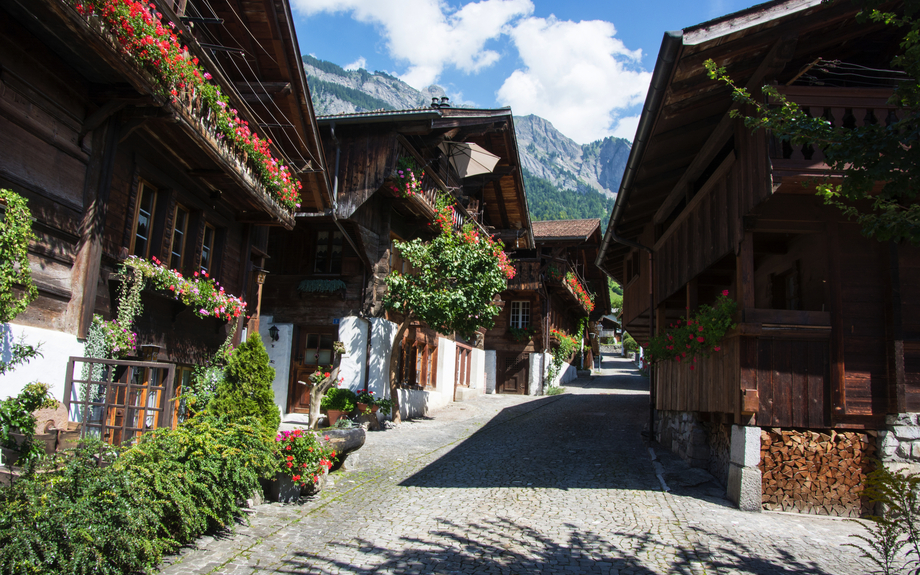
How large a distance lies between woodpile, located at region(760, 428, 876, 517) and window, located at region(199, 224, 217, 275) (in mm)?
8824

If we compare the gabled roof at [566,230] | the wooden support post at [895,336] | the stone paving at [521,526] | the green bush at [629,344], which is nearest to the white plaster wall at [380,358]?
the stone paving at [521,526]

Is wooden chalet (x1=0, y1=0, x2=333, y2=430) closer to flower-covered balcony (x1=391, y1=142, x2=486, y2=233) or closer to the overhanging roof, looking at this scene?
flower-covered balcony (x1=391, y1=142, x2=486, y2=233)

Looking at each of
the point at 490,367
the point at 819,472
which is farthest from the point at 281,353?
the point at 490,367

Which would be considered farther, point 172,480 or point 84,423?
point 84,423

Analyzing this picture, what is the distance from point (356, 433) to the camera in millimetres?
9375

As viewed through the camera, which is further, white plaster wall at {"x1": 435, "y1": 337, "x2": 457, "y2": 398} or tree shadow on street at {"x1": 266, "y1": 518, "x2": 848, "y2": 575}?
white plaster wall at {"x1": 435, "y1": 337, "x2": 457, "y2": 398}

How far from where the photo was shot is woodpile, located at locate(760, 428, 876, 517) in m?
7.75

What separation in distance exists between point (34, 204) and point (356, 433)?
512 cm

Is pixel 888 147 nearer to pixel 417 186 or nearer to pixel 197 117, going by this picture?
pixel 197 117

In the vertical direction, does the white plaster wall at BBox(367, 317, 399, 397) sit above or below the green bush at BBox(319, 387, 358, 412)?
above

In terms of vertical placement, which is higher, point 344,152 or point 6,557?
point 344,152

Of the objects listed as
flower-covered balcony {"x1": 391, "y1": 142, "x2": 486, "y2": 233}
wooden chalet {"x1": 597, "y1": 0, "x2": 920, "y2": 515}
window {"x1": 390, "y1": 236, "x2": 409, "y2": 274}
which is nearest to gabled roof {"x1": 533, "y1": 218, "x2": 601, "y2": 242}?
flower-covered balcony {"x1": 391, "y1": 142, "x2": 486, "y2": 233}

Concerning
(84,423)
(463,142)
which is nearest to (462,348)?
(463,142)

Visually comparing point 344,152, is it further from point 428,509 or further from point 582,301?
point 582,301
